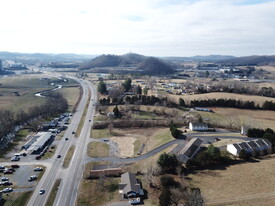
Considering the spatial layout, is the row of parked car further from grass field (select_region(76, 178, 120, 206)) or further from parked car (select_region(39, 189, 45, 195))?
grass field (select_region(76, 178, 120, 206))

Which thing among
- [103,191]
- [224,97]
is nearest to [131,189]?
[103,191]

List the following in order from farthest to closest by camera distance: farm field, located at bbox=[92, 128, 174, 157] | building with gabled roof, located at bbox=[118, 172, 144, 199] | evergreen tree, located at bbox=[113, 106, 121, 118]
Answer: evergreen tree, located at bbox=[113, 106, 121, 118] → farm field, located at bbox=[92, 128, 174, 157] → building with gabled roof, located at bbox=[118, 172, 144, 199]

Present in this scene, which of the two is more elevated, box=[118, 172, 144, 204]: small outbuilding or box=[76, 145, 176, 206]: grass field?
box=[118, 172, 144, 204]: small outbuilding

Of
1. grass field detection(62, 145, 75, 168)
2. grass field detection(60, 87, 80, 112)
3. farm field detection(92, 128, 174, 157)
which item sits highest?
grass field detection(60, 87, 80, 112)

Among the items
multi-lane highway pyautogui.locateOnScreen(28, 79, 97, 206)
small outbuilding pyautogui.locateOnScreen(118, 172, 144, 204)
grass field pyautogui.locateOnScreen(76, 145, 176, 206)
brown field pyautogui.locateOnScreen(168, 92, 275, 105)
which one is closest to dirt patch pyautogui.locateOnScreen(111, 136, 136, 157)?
grass field pyautogui.locateOnScreen(76, 145, 176, 206)

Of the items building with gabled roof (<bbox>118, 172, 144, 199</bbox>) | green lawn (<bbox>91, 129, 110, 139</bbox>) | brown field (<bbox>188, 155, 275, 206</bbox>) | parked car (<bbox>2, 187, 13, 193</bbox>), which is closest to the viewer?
brown field (<bbox>188, 155, 275, 206</bbox>)

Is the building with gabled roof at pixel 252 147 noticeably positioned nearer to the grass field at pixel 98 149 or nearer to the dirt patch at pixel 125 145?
the dirt patch at pixel 125 145

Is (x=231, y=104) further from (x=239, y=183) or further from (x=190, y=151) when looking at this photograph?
(x=239, y=183)
